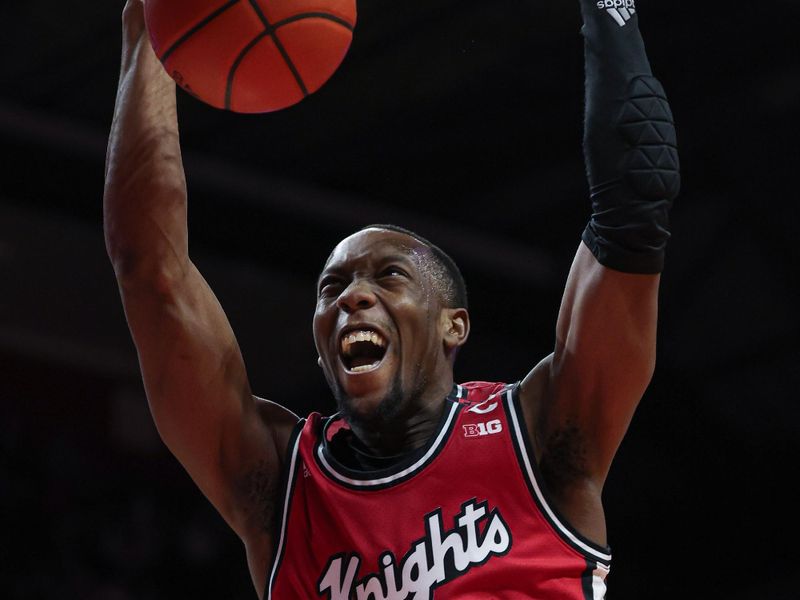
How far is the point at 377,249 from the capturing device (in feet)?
9.52

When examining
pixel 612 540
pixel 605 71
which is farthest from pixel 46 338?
pixel 605 71

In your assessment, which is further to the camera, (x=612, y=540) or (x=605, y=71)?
(x=612, y=540)

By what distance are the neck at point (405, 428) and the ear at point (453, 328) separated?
17 centimetres

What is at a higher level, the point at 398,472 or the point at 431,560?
the point at 398,472

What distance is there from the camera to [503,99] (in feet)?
22.9

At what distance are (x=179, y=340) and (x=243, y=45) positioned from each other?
2.14 feet

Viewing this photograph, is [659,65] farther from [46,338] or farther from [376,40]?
[46,338]

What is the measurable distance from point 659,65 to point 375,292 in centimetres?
420

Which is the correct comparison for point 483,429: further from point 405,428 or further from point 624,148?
point 624,148

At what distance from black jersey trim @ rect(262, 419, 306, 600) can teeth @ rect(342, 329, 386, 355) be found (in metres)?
0.22

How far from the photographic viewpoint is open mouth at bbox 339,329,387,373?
275 cm

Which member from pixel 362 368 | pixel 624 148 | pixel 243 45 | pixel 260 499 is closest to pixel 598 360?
pixel 624 148

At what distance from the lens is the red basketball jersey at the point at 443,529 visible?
2439mm

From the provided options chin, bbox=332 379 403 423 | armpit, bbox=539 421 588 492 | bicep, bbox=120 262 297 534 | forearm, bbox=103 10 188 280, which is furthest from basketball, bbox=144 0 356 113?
armpit, bbox=539 421 588 492
